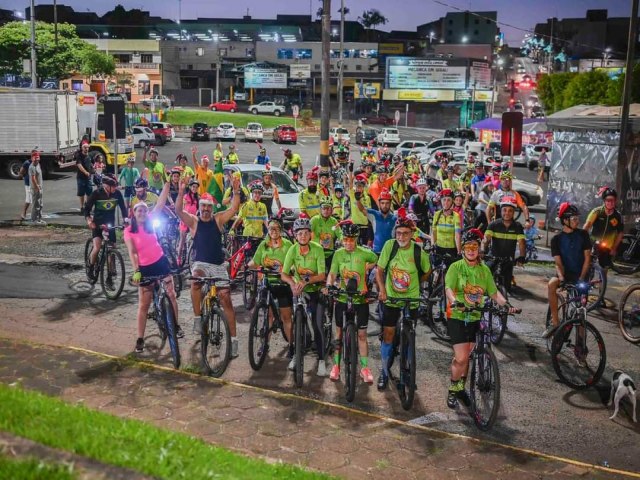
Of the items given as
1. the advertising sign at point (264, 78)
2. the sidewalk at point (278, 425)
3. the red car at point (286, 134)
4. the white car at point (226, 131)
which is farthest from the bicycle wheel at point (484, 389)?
the advertising sign at point (264, 78)

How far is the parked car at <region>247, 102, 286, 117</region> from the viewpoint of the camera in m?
81.0

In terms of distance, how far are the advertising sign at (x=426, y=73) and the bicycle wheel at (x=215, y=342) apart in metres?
78.8

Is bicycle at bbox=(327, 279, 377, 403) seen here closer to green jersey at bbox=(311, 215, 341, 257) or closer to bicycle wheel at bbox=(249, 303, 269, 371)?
bicycle wheel at bbox=(249, 303, 269, 371)

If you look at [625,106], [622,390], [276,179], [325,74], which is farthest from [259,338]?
[625,106]

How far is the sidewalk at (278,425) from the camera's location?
6105mm

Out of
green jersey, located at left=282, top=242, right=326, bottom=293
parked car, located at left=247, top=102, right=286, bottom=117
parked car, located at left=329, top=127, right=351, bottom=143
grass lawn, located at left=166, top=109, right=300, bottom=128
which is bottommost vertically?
green jersey, located at left=282, top=242, right=326, bottom=293

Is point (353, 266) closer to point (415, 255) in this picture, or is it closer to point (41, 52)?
point (415, 255)

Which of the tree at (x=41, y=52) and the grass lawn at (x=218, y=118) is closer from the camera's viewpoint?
the tree at (x=41, y=52)

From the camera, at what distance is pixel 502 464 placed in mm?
6199

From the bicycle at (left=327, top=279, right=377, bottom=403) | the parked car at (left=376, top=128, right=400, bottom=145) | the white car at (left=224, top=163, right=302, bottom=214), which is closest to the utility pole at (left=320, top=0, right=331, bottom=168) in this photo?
the white car at (left=224, top=163, right=302, bottom=214)

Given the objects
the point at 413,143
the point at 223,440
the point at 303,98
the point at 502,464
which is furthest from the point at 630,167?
the point at 303,98

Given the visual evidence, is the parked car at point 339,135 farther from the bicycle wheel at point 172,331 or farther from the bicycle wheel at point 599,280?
the bicycle wheel at point 172,331

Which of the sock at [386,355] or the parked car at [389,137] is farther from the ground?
the parked car at [389,137]

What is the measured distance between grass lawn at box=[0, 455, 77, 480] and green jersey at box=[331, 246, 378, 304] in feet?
13.6
